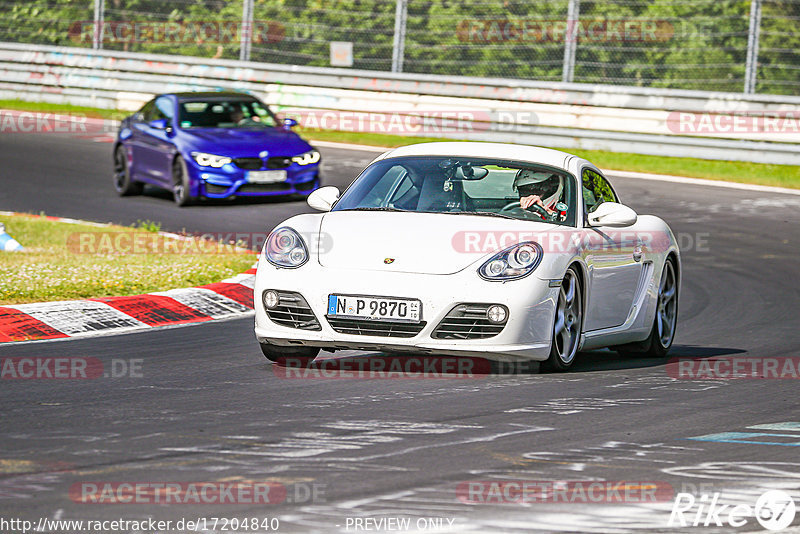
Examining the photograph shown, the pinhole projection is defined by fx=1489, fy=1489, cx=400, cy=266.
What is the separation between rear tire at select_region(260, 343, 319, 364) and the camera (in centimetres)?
842

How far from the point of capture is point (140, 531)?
4672 mm

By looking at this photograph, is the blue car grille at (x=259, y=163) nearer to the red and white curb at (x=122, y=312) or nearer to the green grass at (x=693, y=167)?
the green grass at (x=693, y=167)

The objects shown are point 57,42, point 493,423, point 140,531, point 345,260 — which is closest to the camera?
point 140,531

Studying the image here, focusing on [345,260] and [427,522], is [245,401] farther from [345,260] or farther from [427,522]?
[427,522]

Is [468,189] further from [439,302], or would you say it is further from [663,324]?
[663,324]

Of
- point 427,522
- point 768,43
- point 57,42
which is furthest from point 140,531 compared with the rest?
point 57,42

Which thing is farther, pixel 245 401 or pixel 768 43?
pixel 768 43

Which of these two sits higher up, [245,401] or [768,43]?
[768,43]

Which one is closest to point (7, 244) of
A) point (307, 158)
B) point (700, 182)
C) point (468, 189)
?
point (307, 158)

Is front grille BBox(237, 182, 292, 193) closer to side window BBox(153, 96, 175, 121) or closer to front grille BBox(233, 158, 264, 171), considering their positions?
front grille BBox(233, 158, 264, 171)

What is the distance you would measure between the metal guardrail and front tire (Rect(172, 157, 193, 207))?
6620 millimetres

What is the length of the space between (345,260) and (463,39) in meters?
17.2

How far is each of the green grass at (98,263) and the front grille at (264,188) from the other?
6.77 ft

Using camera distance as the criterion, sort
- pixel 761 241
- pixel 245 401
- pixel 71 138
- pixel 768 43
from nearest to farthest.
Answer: pixel 245 401
pixel 761 241
pixel 768 43
pixel 71 138
